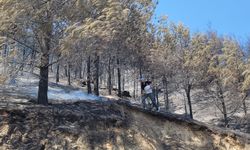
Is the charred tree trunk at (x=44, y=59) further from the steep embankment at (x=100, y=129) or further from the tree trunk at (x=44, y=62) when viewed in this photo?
the steep embankment at (x=100, y=129)

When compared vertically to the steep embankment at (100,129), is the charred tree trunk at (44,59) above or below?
above

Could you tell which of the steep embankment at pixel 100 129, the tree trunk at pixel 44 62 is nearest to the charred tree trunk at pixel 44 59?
the tree trunk at pixel 44 62

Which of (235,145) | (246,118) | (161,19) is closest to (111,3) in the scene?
(235,145)

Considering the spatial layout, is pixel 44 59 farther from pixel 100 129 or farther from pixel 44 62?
pixel 100 129

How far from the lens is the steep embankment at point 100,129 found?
14.1 meters

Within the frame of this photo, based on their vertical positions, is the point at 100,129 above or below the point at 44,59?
below

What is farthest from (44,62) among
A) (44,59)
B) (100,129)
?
(100,129)

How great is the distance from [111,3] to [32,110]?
4.82m

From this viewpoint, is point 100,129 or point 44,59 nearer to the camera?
point 100,129

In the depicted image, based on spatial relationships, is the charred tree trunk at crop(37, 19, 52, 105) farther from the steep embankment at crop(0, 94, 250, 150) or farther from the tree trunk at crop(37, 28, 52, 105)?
the steep embankment at crop(0, 94, 250, 150)

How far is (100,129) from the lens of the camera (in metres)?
15.5

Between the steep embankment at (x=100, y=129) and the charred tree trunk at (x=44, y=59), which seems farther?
the charred tree trunk at (x=44, y=59)

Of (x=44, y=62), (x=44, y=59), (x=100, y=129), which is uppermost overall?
(x=44, y=59)

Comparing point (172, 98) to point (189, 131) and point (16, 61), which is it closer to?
point (189, 131)
